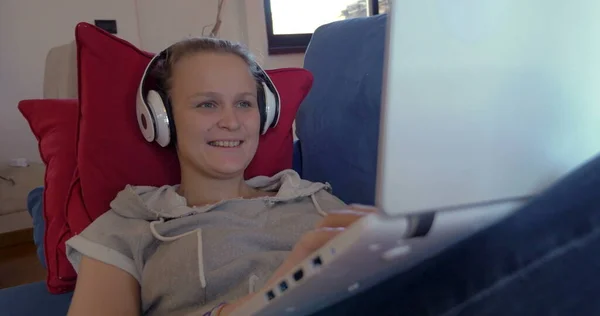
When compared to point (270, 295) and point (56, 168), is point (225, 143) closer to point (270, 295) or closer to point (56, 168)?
point (56, 168)

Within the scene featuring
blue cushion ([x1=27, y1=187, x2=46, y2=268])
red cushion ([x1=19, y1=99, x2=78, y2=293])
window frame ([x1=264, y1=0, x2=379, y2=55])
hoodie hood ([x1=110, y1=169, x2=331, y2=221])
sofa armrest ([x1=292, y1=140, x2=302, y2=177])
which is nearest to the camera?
hoodie hood ([x1=110, y1=169, x2=331, y2=221])

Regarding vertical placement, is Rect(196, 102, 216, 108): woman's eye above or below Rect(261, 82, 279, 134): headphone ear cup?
above

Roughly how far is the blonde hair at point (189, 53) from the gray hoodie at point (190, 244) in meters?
0.24

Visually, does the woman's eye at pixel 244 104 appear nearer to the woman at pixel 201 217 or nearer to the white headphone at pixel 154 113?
the woman at pixel 201 217

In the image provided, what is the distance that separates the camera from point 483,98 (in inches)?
13.5

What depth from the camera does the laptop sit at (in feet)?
1.04

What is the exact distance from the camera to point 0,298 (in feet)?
3.36

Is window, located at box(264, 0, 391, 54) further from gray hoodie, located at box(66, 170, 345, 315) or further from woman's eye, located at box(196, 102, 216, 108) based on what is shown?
gray hoodie, located at box(66, 170, 345, 315)

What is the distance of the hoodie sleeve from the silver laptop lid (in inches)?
25.2

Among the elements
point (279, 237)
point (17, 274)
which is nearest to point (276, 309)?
point (279, 237)

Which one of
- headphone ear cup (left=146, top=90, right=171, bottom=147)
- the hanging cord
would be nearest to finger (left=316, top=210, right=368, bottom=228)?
headphone ear cup (left=146, top=90, right=171, bottom=147)

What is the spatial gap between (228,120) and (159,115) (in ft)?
0.43

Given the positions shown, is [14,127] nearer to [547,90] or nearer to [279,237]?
[279,237]

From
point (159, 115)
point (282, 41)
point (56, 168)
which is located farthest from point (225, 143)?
point (282, 41)
